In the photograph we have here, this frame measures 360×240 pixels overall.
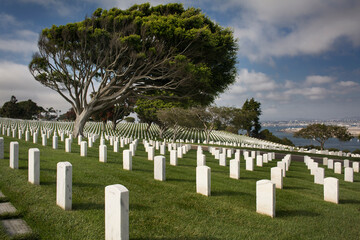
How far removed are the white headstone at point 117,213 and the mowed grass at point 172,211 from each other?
29cm

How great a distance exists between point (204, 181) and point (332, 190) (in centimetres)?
338

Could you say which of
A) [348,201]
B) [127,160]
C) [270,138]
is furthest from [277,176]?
[270,138]

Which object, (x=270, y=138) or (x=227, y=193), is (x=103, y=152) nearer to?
(x=227, y=193)

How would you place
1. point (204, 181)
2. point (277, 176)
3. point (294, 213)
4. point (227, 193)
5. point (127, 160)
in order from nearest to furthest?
1. point (294, 213)
2. point (204, 181)
3. point (227, 193)
4. point (277, 176)
5. point (127, 160)

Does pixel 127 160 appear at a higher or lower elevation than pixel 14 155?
lower

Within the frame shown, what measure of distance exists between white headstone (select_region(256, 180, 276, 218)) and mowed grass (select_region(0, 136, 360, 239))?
17 cm

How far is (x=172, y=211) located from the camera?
4199mm

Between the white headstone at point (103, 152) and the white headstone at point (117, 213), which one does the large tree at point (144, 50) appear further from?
the white headstone at point (117, 213)

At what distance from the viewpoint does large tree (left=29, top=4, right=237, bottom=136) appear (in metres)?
15.2

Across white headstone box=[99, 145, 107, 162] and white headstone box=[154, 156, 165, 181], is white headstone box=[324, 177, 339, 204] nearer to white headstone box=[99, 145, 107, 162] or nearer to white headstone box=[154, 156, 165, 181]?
white headstone box=[154, 156, 165, 181]

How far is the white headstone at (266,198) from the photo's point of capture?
445cm

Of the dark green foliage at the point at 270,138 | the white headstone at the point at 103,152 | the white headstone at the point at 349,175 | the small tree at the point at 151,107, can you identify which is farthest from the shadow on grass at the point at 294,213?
the dark green foliage at the point at 270,138

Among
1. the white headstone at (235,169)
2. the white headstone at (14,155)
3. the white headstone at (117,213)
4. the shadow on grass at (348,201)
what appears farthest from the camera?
the white headstone at (235,169)

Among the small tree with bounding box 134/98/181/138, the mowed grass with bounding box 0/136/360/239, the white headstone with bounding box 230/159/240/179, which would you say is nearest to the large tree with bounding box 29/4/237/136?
the white headstone with bounding box 230/159/240/179
